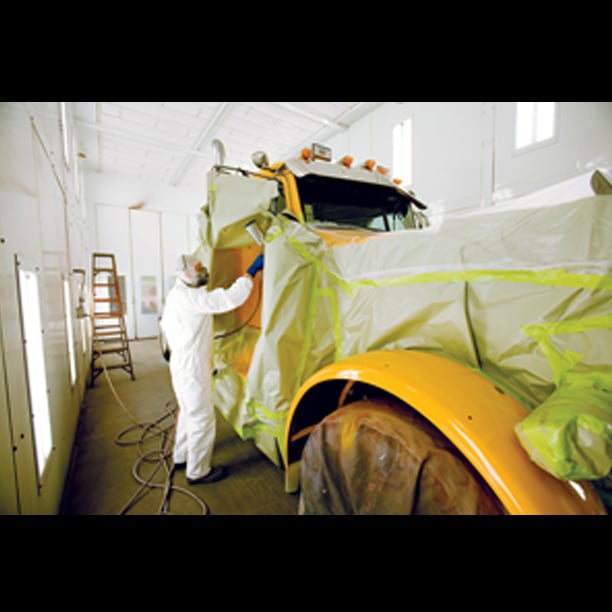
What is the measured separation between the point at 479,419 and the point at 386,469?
0.36 m

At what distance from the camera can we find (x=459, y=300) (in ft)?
3.76

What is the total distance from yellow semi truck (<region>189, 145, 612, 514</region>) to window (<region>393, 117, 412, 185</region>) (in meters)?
4.02

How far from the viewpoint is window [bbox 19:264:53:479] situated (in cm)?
157

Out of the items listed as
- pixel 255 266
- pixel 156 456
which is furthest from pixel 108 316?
pixel 255 266

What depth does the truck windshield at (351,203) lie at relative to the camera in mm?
2430

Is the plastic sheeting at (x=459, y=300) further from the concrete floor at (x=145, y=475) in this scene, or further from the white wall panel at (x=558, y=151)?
the white wall panel at (x=558, y=151)

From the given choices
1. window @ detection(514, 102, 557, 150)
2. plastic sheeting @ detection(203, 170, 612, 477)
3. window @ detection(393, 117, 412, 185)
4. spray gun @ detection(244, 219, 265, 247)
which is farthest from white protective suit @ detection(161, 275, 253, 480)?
window @ detection(393, 117, 412, 185)

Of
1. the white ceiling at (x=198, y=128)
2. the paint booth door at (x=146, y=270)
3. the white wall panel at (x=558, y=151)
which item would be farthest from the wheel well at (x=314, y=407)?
the paint booth door at (x=146, y=270)

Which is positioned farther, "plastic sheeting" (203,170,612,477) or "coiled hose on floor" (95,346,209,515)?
"coiled hose on floor" (95,346,209,515)

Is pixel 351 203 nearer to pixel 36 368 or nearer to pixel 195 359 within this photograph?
pixel 195 359

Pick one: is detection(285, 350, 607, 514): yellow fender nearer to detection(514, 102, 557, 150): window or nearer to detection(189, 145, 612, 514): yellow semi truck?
detection(189, 145, 612, 514): yellow semi truck

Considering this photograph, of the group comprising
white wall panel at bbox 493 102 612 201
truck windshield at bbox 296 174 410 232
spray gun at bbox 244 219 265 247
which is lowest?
spray gun at bbox 244 219 265 247
